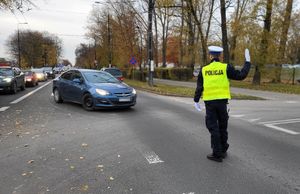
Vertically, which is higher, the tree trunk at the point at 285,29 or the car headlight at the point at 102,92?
the tree trunk at the point at 285,29

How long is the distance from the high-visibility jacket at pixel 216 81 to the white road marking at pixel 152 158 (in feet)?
4.32

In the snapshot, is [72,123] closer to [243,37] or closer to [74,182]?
[74,182]

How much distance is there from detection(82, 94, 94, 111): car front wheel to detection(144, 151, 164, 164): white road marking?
5.90 meters

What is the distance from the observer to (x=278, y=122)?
954 cm

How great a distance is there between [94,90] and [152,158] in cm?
618

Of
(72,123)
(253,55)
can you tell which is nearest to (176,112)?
(72,123)

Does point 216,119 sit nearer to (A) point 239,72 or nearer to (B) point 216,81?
(B) point 216,81

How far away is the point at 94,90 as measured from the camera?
1138cm

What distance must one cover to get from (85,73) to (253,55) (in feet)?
59.3

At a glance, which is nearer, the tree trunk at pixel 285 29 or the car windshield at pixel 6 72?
the car windshield at pixel 6 72

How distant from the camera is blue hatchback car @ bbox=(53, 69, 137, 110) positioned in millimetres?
11172

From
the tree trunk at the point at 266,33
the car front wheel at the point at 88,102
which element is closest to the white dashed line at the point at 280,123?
the car front wheel at the point at 88,102

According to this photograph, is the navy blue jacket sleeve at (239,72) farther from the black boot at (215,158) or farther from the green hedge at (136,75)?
the green hedge at (136,75)

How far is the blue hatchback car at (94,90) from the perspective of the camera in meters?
11.2
